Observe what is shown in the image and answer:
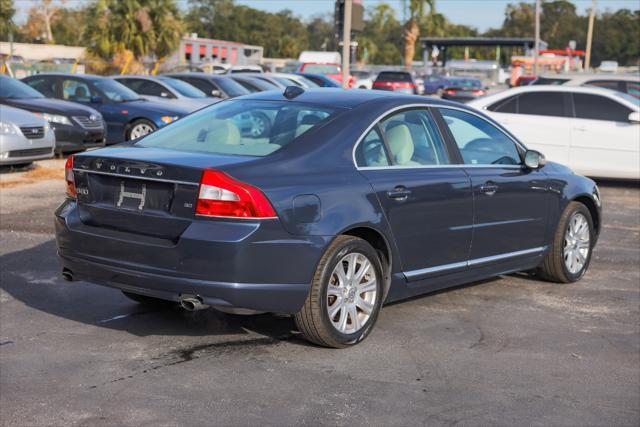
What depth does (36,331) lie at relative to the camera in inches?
235

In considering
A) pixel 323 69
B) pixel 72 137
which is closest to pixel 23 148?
pixel 72 137

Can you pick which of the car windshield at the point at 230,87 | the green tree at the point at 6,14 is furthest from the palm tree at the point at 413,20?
the car windshield at the point at 230,87

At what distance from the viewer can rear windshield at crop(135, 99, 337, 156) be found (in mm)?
5891

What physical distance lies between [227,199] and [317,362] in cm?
109

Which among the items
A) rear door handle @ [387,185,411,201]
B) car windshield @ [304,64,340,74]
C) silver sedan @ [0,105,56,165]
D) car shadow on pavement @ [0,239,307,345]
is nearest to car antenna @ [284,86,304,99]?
rear door handle @ [387,185,411,201]

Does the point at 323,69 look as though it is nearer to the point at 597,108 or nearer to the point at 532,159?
the point at 597,108


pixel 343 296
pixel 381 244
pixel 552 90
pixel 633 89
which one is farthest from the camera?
pixel 633 89

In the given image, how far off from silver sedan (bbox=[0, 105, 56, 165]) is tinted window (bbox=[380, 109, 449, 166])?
819 centimetres

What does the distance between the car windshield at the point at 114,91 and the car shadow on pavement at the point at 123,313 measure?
1116 centimetres

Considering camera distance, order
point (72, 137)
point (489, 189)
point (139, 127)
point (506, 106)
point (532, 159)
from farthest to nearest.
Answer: point (139, 127), point (72, 137), point (506, 106), point (532, 159), point (489, 189)

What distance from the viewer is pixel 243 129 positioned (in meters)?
6.14

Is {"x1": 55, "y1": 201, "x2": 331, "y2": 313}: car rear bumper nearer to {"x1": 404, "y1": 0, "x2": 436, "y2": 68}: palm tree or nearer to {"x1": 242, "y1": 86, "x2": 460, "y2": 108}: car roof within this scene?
{"x1": 242, "y1": 86, "x2": 460, "y2": 108}: car roof

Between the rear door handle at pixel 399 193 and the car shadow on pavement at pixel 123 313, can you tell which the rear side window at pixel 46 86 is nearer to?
the car shadow on pavement at pixel 123 313

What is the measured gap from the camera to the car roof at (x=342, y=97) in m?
6.30
